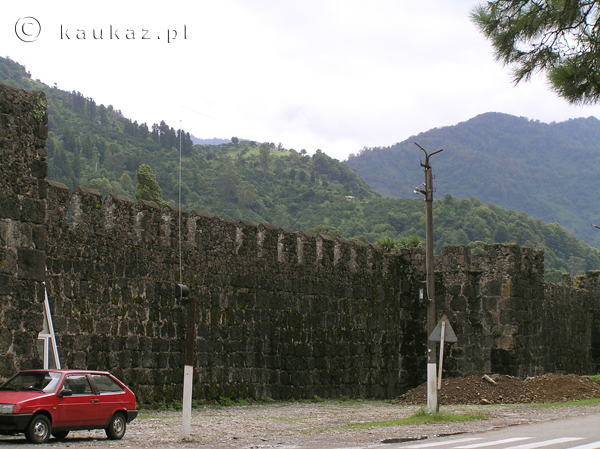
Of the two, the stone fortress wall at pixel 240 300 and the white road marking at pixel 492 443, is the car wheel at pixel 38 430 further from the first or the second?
the white road marking at pixel 492 443

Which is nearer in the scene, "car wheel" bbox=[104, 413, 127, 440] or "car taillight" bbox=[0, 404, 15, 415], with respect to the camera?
"car taillight" bbox=[0, 404, 15, 415]

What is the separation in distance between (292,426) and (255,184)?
233ft

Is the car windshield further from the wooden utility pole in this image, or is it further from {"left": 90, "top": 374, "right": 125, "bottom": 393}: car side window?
the wooden utility pole

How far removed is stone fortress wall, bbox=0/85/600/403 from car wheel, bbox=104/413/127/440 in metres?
1.49

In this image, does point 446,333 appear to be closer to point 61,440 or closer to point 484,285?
point 484,285

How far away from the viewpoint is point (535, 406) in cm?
1836

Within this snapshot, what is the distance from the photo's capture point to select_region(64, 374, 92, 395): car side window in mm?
10961

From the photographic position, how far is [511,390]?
1995 centimetres

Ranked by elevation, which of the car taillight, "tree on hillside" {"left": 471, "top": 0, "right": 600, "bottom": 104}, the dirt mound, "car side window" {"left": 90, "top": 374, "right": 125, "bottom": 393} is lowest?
the dirt mound

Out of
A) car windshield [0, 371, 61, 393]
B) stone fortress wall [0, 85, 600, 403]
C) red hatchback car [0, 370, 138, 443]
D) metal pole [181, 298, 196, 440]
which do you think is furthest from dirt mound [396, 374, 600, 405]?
car windshield [0, 371, 61, 393]

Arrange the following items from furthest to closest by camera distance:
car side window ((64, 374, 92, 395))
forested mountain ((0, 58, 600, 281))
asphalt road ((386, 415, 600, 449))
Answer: forested mountain ((0, 58, 600, 281)) → car side window ((64, 374, 92, 395)) → asphalt road ((386, 415, 600, 449))

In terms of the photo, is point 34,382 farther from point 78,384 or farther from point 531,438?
point 531,438

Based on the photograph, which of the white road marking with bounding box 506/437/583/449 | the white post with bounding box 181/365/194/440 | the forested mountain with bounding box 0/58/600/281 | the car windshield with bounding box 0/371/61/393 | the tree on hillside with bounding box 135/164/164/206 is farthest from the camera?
the forested mountain with bounding box 0/58/600/281

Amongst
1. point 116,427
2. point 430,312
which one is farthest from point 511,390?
point 116,427
